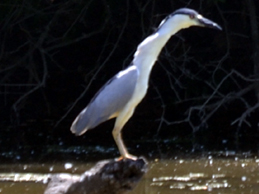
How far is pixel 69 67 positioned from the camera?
9227mm

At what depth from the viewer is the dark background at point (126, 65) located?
7.45 m

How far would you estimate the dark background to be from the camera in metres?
7.45

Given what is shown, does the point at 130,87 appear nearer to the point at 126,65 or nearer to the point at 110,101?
the point at 110,101

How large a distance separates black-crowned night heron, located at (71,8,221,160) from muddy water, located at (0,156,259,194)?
1.15m

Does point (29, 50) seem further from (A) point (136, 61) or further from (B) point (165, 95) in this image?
(A) point (136, 61)

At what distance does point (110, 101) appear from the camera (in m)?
4.23

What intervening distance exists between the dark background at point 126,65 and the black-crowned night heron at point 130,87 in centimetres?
263

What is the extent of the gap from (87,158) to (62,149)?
67 centimetres

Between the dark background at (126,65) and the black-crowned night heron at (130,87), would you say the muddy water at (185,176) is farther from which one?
the black-crowned night heron at (130,87)

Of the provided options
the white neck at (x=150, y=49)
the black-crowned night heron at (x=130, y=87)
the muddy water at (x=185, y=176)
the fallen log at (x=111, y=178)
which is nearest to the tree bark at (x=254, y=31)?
the muddy water at (x=185, y=176)

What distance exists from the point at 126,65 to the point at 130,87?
12.6 feet

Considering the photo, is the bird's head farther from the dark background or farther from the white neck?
the dark background

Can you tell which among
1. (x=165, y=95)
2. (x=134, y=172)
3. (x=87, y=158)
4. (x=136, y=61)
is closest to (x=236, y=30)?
(x=165, y=95)

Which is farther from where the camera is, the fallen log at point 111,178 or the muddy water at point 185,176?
the muddy water at point 185,176
